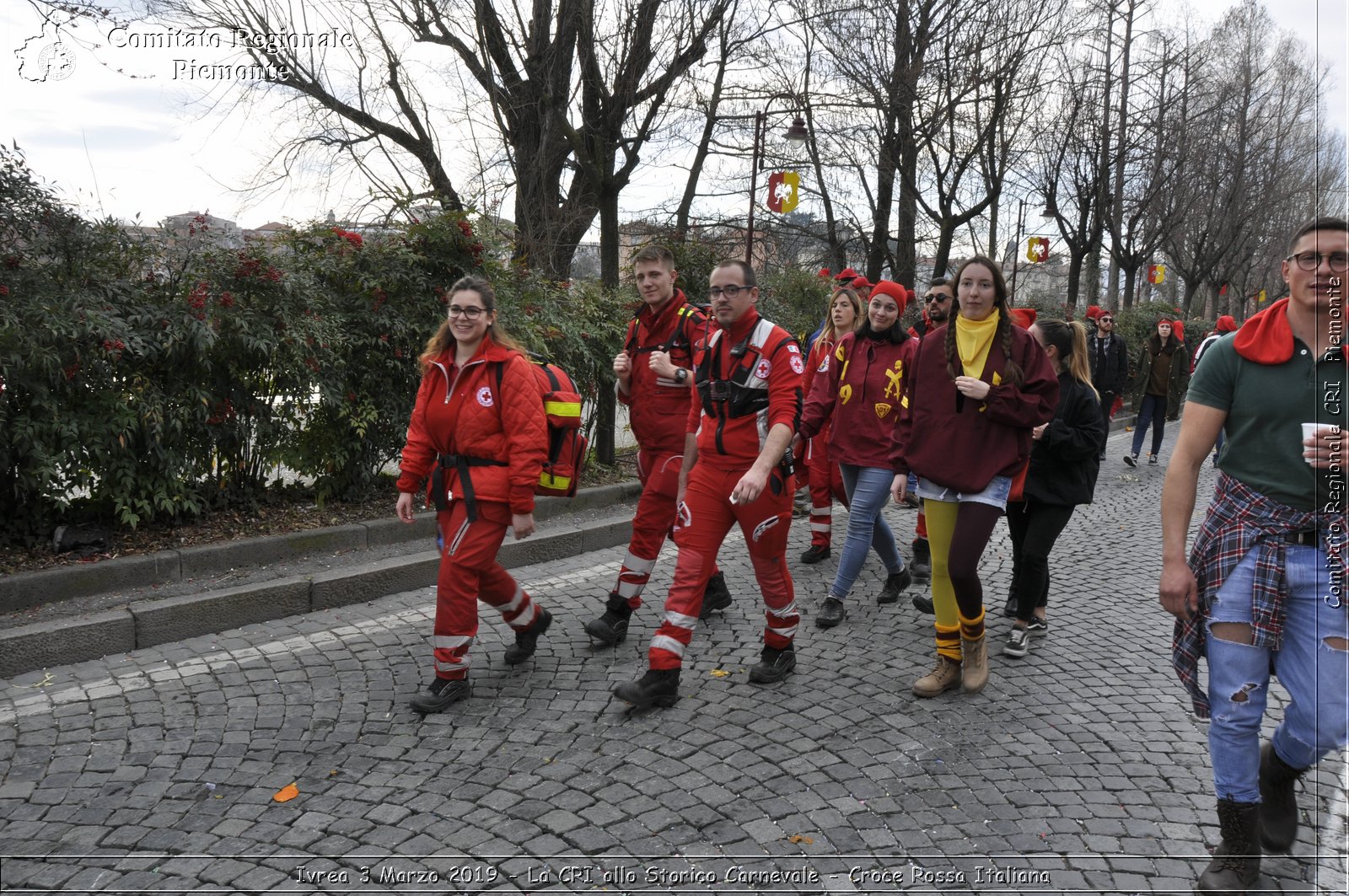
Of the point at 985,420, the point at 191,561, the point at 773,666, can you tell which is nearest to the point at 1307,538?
the point at 985,420

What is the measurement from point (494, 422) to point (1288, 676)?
3219 mm

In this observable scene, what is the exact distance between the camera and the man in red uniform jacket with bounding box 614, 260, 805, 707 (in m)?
4.34

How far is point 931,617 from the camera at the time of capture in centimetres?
579

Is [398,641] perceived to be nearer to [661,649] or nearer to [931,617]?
[661,649]

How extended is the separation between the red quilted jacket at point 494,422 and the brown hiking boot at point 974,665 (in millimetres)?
2191

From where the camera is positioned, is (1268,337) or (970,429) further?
(970,429)

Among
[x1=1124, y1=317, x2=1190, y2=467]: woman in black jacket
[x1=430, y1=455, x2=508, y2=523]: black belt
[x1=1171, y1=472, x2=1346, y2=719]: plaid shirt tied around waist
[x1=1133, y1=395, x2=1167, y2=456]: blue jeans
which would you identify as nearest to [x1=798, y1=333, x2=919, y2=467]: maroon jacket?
[x1=430, y1=455, x2=508, y2=523]: black belt

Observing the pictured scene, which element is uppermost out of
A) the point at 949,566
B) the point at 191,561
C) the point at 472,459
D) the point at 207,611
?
the point at 472,459

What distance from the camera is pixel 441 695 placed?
4301 millimetres

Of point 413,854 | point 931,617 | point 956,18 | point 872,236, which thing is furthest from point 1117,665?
point 872,236

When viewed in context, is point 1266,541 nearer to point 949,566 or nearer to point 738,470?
point 949,566

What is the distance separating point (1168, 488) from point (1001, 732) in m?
1.54

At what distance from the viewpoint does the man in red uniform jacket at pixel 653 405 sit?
5.19 meters

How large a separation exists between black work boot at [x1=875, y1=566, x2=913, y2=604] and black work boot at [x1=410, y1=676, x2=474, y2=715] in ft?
9.32
